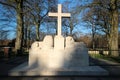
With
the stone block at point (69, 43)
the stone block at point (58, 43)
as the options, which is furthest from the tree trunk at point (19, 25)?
the stone block at point (69, 43)

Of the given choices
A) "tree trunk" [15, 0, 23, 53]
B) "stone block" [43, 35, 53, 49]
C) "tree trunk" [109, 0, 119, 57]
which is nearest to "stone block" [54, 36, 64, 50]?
"stone block" [43, 35, 53, 49]

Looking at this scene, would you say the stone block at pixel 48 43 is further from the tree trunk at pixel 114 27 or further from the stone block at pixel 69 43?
the tree trunk at pixel 114 27

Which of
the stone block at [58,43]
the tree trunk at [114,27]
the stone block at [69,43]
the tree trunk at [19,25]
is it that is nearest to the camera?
the stone block at [69,43]

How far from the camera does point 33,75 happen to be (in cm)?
1255

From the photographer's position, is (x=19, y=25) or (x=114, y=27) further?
(x=19, y=25)

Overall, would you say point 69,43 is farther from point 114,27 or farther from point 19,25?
point 19,25

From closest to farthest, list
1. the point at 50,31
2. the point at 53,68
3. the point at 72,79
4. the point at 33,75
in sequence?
the point at 72,79
the point at 33,75
the point at 53,68
the point at 50,31

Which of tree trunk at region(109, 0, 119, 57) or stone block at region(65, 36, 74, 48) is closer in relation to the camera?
stone block at region(65, 36, 74, 48)

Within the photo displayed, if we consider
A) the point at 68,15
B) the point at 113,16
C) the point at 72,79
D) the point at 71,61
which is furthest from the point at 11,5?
the point at 72,79

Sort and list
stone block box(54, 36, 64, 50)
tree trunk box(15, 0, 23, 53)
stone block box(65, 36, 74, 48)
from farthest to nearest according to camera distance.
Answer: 1. tree trunk box(15, 0, 23, 53)
2. stone block box(54, 36, 64, 50)
3. stone block box(65, 36, 74, 48)

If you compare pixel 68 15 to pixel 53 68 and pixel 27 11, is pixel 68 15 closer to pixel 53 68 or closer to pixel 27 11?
pixel 53 68

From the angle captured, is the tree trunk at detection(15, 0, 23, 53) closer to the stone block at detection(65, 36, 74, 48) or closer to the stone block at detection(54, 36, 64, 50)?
→ the stone block at detection(54, 36, 64, 50)

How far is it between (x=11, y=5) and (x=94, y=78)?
67.7ft

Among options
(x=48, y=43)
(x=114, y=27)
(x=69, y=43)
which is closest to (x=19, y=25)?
(x=114, y=27)
